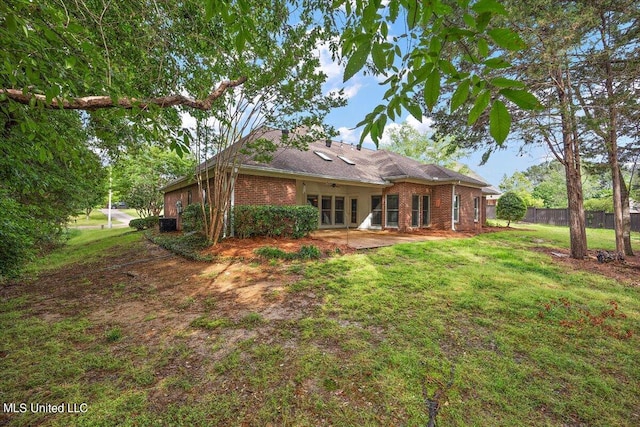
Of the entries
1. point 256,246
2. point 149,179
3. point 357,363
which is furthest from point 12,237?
point 149,179

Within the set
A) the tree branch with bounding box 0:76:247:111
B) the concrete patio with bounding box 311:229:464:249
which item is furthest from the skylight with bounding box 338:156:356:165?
the tree branch with bounding box 0:76:247:111

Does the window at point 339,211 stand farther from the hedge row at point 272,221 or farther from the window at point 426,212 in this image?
the hedge row at point 272,221

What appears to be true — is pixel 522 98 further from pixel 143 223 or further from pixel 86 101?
pixel 143 223

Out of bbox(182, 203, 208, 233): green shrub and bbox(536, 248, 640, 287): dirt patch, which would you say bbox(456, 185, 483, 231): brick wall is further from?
bbox(182, 203, 208, 233): green shrub

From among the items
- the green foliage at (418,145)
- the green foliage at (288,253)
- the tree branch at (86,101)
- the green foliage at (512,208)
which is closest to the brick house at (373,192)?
the green foliage at (512,208)

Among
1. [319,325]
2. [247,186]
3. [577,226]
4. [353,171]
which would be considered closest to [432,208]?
[353,171]

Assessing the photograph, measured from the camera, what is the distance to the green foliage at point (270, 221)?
8438 millimetres

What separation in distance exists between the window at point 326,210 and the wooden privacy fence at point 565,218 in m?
20.4

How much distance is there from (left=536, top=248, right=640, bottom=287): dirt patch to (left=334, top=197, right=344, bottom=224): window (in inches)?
354

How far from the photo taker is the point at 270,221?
8.59 metres

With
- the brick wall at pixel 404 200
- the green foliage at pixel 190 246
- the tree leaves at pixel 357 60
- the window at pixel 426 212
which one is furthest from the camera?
the window at pixel 426 212

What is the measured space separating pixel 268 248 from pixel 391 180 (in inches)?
325

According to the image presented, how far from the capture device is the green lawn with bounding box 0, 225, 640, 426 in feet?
6.64

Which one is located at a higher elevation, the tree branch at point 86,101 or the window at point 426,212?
the tree branch at point 86,101
